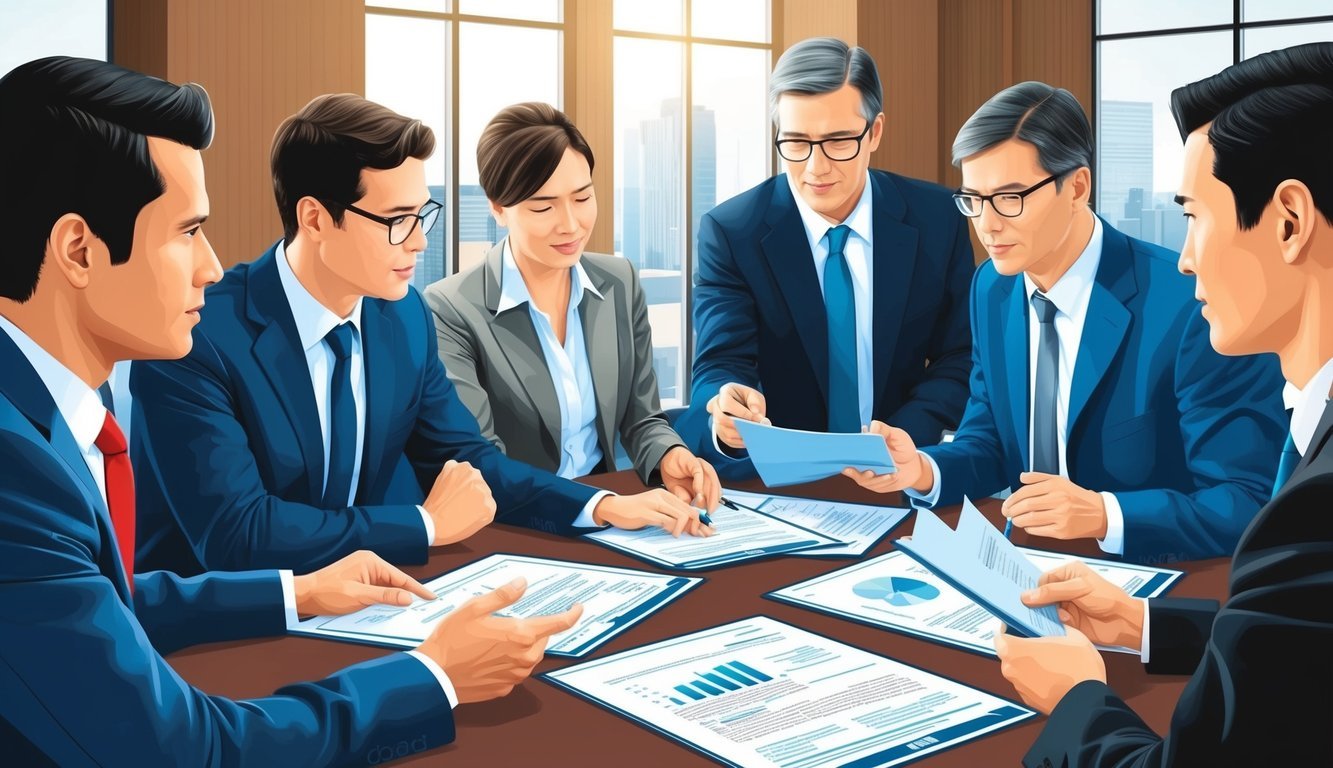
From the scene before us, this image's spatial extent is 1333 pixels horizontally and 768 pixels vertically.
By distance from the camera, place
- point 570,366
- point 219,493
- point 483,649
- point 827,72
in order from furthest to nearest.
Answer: point 827,72 → point 570,366 → point 219,493 → point 483,649

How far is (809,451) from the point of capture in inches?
103

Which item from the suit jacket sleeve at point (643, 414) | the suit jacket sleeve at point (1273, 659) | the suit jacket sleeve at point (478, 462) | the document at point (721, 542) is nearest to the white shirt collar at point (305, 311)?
the suit jacket sleeve at point (478, 462)

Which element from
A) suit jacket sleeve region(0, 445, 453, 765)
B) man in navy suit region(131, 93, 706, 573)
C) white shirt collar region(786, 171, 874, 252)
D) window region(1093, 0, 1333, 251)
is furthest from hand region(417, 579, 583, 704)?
window region(1093, 0, 1333, 251)

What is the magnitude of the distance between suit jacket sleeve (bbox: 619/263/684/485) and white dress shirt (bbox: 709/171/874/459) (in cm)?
57

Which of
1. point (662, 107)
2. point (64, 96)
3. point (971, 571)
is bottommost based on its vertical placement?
point (971, 571)

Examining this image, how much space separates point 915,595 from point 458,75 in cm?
565

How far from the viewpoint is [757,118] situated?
8523 millimetres

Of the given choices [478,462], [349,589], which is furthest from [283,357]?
[349,589]

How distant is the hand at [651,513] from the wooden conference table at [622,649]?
16cm

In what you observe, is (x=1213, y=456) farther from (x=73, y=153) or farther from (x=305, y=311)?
(x=73, y=153)

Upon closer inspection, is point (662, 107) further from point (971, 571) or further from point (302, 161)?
point (971, 571)

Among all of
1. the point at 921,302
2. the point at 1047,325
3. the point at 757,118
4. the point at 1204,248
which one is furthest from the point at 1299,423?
the point at 757,118

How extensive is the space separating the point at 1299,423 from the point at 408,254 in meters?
1.76

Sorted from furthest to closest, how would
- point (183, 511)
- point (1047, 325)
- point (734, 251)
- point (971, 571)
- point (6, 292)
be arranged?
point (734, 251) < point (1047, 325) < point (183, 511) < point (971, 571) < point (6, 292)
